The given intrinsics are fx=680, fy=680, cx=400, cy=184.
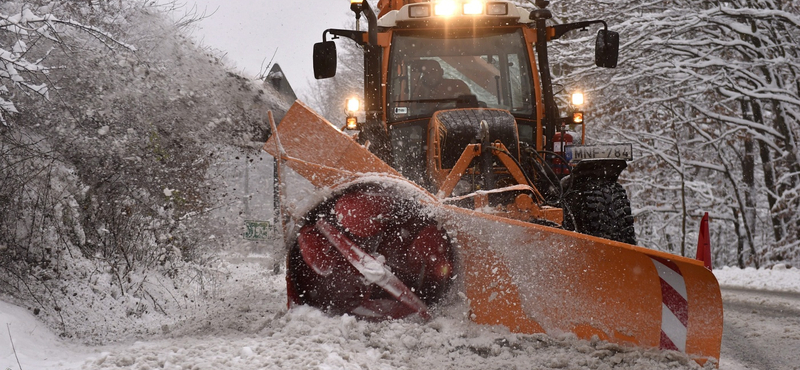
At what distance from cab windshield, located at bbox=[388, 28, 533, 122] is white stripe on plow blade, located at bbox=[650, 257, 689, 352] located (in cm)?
267

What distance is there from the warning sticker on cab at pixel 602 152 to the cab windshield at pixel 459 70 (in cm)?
52

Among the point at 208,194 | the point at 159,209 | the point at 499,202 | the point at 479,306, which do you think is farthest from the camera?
the point at 208,194

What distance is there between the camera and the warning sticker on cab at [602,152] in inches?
214

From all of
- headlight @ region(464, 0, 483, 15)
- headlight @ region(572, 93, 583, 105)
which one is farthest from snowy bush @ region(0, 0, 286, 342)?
headlight @ region(572, 93, 583, 105)

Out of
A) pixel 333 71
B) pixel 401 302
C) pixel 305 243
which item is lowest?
pixel 401 302

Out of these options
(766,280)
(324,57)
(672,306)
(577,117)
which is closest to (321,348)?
(672,306)

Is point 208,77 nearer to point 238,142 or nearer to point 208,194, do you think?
point 238,142

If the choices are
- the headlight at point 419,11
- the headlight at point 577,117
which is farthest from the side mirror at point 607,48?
the headlight at point 419,11

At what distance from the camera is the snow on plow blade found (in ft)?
10.4

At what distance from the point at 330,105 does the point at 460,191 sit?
34697mm

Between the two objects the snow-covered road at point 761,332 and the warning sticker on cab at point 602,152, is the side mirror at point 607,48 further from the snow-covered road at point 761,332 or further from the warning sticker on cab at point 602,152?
the snow-covered road at point 761,332

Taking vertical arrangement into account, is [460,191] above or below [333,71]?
below

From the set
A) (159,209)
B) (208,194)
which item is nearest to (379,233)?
(159,209)

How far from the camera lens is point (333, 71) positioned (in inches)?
220
